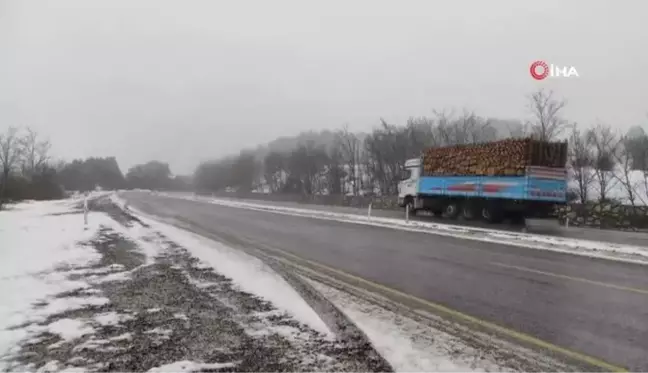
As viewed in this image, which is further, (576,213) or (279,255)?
(576,213)

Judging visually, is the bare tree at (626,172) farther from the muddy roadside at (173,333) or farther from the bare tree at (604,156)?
the muddy roadside at (173,333)

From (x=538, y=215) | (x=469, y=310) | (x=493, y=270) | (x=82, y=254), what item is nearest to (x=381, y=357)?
(x=469, y=310)

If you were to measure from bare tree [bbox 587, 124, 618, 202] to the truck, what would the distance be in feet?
45.8

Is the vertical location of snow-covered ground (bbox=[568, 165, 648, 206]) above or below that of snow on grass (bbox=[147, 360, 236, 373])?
above

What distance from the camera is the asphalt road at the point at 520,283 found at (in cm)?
573

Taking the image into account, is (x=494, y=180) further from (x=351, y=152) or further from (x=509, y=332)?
(x=351, y=152)

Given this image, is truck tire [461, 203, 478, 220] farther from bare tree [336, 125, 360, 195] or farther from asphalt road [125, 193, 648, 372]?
bare tree [336, 125, 360, 195]

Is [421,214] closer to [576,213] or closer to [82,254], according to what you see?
[576,213]

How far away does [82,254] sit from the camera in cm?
1200

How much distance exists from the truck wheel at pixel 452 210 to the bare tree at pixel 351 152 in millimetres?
43983

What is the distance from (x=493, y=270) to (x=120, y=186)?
159496mm

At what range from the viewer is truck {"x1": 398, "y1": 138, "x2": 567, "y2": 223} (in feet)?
A: 68.9

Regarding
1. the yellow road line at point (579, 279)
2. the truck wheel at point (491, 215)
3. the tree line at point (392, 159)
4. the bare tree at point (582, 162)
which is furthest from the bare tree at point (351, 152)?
the yellow road line at point (579, 279)

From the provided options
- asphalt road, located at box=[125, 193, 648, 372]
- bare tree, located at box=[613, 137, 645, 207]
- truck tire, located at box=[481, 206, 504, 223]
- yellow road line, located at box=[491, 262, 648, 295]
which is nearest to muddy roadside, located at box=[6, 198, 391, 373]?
asphalt road, located at box=[125, 193, 648, 372]
